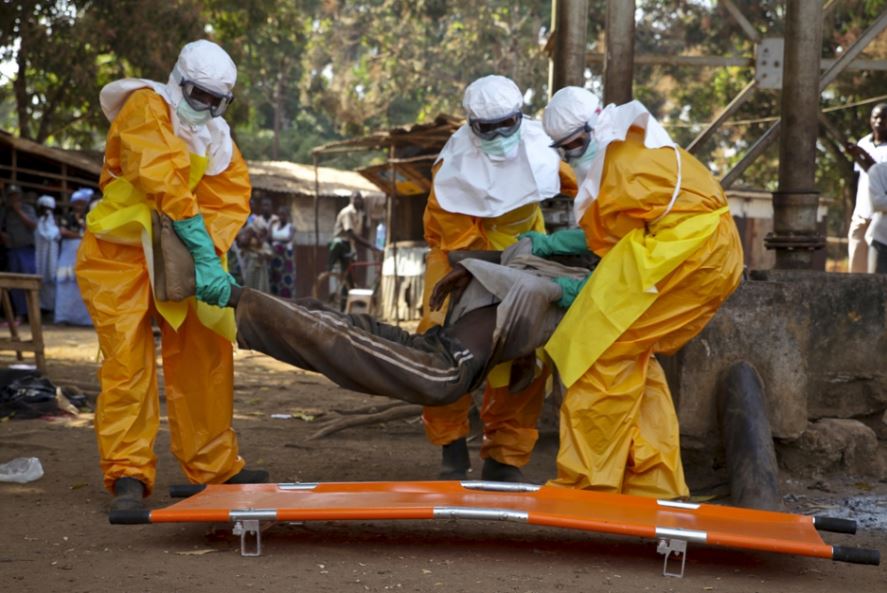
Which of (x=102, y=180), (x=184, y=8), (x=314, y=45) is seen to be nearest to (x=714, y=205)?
(x=102, y=180)

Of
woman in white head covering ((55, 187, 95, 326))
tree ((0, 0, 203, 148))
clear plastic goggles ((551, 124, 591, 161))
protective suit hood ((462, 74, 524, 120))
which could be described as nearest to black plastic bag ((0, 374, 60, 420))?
protective suit hood ((462, 74, 524, 120))

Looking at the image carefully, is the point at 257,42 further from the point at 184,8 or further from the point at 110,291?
the point at 110,291

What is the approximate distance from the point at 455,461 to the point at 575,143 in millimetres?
1673

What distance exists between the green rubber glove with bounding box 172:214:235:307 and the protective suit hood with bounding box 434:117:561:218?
1360mm

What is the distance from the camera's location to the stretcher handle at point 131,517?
13.8 feet

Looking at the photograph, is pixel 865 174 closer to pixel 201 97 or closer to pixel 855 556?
pixel 855 556

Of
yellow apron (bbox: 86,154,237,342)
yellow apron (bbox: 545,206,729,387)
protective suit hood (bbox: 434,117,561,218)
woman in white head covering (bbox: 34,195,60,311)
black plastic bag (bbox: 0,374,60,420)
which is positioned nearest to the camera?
yellow apron (bbox: 545,206,729,387)

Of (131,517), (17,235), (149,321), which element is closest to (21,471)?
(149,321)

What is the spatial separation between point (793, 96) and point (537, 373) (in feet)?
8.33

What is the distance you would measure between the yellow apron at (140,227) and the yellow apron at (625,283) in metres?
1.48

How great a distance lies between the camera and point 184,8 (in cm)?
1767

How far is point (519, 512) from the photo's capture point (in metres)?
4.09

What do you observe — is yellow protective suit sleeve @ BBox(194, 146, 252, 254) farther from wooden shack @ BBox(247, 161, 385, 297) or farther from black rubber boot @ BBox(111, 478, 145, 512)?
wooden shack @ BBox(247, 161, 385, 297)

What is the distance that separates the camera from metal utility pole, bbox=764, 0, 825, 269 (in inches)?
264
